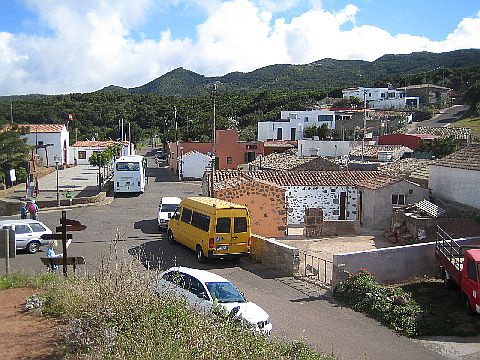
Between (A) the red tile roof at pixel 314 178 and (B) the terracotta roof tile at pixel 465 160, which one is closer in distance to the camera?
(B) the terracotta roof tile at pixel 465 160

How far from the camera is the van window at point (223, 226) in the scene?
19348 millimetres

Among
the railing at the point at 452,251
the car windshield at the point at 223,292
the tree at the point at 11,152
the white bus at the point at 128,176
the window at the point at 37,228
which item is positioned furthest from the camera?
the tree at the point at 11,152

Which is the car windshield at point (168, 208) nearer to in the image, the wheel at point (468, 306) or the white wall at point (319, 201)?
the white wall at point (319, 201)

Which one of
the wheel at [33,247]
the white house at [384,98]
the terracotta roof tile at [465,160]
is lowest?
the wheel at [33,247]

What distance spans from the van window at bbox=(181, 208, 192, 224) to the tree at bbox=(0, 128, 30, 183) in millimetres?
A: 25471

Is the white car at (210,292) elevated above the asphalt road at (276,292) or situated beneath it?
elevated above

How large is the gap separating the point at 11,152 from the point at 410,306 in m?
36.1

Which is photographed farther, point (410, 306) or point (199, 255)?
point (199, 255)

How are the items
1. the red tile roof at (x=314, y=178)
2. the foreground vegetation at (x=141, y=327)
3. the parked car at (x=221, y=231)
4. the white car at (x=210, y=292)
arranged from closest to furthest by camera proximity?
the foreground vegetation at (x=141, y=327) → the white car at (x=210, y=292) → the parked car at (x=221, y=231) → the red tile roof at (x=314, y=178)

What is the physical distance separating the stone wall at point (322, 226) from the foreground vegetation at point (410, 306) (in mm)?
9431

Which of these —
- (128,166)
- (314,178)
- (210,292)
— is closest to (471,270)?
(210,292)

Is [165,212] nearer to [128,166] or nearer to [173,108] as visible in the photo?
[128,166]

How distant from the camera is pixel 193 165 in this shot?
53.6 m

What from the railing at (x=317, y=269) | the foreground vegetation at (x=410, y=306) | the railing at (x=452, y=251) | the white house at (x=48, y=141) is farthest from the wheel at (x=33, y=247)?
the white house at (x=48, y=141)
